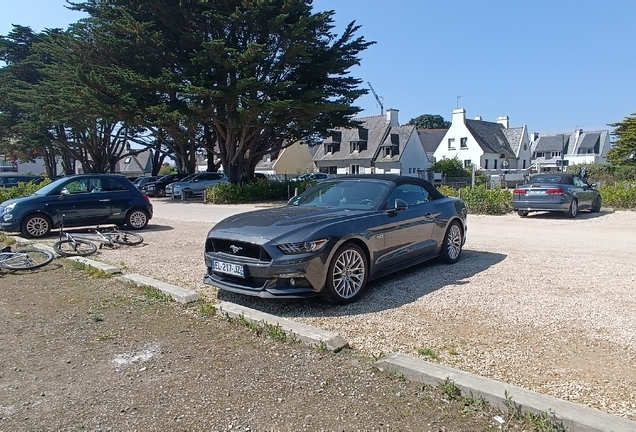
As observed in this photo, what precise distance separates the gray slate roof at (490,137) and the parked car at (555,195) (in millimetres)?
43080

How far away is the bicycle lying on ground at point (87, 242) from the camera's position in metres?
9.10

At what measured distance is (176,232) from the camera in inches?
509

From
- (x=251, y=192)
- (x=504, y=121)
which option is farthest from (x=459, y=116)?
(x=251, y=192)

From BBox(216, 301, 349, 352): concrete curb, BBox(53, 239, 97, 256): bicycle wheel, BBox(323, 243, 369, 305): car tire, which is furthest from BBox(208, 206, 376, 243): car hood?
BBox(53, 239, 97, 256): bicycle wheel

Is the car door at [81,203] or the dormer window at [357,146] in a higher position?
the dormer window at [357,146]

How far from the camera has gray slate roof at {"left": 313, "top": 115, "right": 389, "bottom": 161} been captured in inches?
2066

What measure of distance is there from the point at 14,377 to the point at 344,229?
3479 millimetres

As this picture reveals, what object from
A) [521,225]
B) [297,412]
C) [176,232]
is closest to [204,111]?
[176,232]

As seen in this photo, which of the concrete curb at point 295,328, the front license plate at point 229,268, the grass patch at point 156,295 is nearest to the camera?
the concrete curb at point 295,328

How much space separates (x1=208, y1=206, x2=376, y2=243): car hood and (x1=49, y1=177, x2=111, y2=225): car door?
7.68m

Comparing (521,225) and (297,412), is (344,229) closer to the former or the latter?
(297,412)

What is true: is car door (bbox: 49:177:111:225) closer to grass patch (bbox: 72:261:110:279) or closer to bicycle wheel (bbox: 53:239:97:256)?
bicycle wheel (bbox: 53:239:97:256)

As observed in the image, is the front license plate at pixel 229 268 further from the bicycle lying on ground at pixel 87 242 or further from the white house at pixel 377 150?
the white house at pixel 377 150

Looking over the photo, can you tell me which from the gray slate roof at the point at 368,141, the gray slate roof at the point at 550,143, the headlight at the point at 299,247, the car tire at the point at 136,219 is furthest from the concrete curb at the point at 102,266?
the gray slate roof at the point at 550,143
